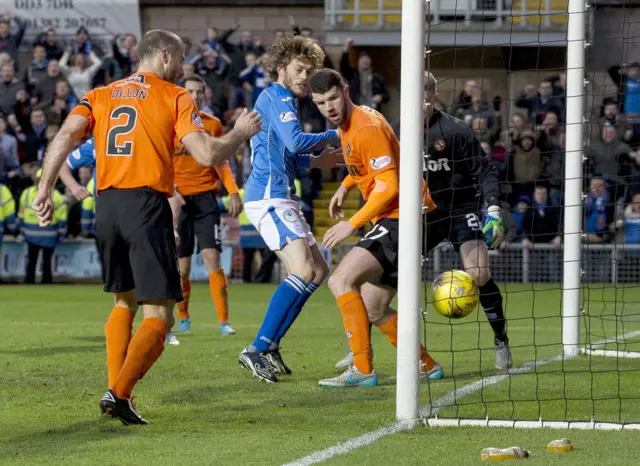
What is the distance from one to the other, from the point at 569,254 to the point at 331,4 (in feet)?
52.9

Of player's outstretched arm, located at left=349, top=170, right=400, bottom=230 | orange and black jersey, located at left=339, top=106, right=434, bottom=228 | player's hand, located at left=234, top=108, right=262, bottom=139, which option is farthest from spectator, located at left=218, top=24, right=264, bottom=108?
player's hand, located at left=234, top=108, right=262, bottom=139

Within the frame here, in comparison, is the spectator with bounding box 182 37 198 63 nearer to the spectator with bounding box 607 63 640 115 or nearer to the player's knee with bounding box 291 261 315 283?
the spectator with bounding box 607 63 640 115

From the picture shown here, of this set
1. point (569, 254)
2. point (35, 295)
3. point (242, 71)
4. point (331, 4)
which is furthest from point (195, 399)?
point (331, 4)

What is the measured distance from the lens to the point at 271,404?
22.6 ft

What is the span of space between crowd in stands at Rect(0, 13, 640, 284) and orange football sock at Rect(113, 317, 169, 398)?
42.1 ft

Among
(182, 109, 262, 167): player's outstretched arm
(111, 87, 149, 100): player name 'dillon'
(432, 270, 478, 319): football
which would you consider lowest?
(432, 270, 478, 319): football

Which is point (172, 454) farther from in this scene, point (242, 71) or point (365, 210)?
point (242, 71)

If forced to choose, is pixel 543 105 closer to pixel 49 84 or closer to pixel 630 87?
pixel 630 87

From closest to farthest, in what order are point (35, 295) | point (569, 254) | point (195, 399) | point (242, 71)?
1. point (195, 399)
2. point (569, 254)
3. point (35, 295)
4. point (242, 71)

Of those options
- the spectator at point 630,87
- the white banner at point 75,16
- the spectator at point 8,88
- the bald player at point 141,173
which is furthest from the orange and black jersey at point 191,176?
the white banner at point 75,16

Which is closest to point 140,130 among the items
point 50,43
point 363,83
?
point 363,83

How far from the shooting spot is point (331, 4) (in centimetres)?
2483

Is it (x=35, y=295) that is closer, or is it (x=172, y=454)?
(x=172, y=454)

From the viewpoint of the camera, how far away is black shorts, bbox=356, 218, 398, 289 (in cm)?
754
